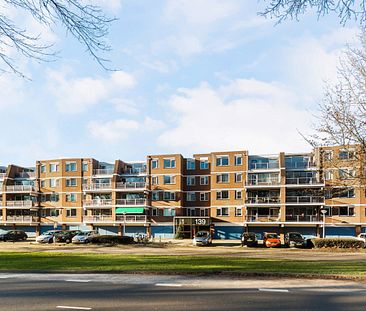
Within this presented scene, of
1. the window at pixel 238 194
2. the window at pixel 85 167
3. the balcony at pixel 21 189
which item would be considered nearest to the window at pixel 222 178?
the window at pixel 238 194

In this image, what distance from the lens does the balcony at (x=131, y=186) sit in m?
68.9

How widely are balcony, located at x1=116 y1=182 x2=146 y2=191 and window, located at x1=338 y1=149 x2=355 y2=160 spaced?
48.4 m

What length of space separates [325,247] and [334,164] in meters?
18.7

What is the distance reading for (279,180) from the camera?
62.5 m

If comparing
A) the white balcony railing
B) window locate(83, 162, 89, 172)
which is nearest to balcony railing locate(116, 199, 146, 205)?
the white balcony railing

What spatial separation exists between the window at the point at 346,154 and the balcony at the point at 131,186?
159ft

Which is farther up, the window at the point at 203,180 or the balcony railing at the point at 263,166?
the balcony railing at the point at 263,166

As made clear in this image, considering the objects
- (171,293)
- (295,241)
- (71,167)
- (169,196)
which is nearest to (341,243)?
(295,241)

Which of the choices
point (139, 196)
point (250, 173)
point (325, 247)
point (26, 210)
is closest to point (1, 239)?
point (26, 210)

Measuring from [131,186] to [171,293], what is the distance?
5839 cm

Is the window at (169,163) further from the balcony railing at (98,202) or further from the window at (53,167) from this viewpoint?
the window at (53,167)

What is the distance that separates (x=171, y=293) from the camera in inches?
457

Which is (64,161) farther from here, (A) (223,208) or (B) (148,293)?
(B) (148,293)

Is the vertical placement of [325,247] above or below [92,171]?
below
